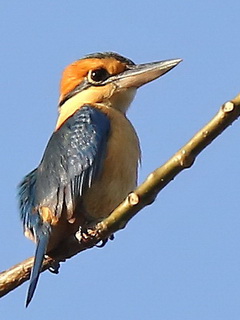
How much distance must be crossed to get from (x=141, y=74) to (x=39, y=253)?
4.97ft

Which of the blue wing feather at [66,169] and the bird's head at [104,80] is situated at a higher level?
the bird's head at [104,80]

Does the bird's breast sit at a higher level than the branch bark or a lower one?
higher

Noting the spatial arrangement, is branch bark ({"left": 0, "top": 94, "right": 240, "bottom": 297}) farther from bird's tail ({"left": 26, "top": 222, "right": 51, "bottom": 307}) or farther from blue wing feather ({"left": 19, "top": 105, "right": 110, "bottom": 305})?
blue wing feather ({"left": 19, "top": 105, "right": 110, "bottom": 305})

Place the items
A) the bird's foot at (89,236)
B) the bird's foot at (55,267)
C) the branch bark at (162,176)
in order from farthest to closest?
the bird's foot at (55,267)
the bird's foot at (89,236)
the branch bark at (162,176)

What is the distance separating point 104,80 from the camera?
4.85 m

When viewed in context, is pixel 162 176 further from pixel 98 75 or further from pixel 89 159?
pixel 98 75

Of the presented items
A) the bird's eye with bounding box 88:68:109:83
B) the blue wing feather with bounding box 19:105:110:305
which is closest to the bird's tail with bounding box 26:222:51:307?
the blue wing feather with bounding box 19:105:110:305

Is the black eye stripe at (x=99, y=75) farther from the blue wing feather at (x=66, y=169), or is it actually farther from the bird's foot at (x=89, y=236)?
the bird's foot at (x=89, y=236)

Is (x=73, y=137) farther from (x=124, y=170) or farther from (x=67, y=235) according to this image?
(x=67, y=235)

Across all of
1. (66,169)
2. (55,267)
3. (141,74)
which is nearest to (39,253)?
(55,267)

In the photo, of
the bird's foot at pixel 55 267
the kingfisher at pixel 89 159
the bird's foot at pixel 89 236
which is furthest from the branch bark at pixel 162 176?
the kingfisher at pixel 89 159

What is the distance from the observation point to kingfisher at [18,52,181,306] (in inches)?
161

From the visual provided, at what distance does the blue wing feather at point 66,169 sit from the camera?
13.5 feet

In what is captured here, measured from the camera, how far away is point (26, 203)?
172 inches
